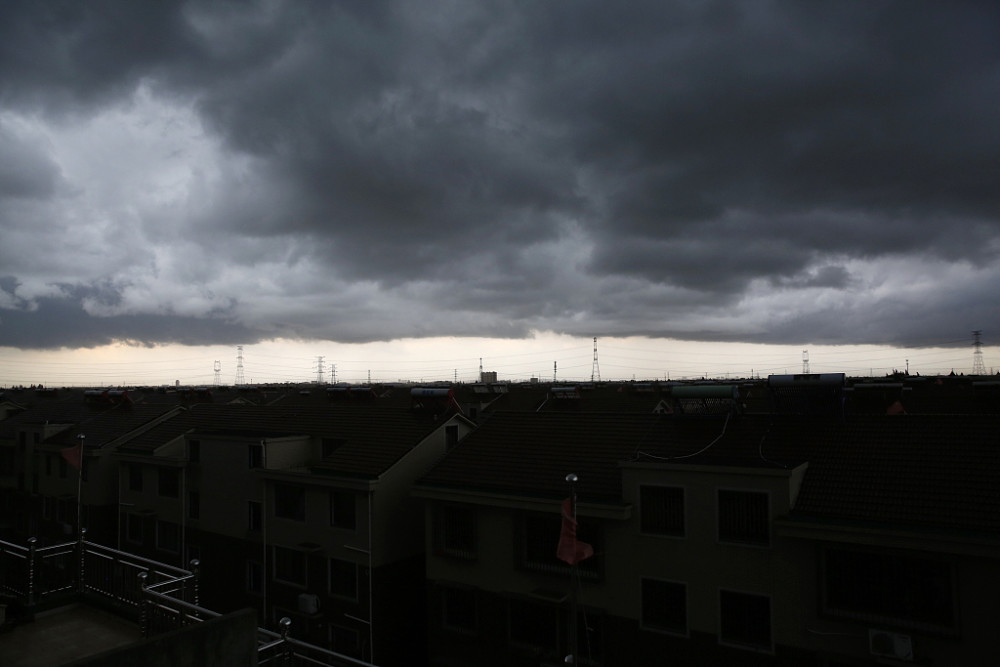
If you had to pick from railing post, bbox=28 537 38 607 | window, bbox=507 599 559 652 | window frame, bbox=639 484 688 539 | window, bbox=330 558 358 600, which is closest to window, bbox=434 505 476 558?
window, bbox=507 599 559 652

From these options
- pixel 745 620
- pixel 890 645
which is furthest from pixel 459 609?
pixel 890 645

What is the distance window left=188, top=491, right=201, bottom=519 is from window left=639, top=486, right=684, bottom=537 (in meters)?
28.2

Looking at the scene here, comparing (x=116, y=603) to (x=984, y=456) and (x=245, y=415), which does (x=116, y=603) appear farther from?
(x=245, y=415)

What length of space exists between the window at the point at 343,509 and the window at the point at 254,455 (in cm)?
634

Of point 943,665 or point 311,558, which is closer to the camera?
point 943,665

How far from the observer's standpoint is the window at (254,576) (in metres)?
34.3

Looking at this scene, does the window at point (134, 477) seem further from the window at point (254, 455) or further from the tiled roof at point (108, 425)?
the window at point (254, 455)

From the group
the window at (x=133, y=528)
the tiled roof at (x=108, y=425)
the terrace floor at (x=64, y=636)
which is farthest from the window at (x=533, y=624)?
the tiled roof at (x=108, y=425)

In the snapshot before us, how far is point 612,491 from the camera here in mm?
24109

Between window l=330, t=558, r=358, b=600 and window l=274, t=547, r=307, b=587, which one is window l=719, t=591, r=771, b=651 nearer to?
window l=330, t=558, r=358, b=600

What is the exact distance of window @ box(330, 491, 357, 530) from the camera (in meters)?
30.7

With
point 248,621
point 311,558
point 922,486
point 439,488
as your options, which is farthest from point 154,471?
point 922,486

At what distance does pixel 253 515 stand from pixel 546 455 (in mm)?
18174

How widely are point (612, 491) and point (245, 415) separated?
29102 mm
